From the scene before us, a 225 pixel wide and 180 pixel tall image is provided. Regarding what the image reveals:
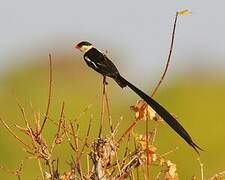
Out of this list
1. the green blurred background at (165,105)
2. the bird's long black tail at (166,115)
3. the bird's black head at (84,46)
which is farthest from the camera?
the green blurred background at (165,105)

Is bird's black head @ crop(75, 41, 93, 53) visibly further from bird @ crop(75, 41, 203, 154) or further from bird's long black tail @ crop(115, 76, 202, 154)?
bird's long black tail @ crop(115, 76, 202, 154)

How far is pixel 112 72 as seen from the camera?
5348 millimetres

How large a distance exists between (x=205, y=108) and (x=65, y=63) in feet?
37.4

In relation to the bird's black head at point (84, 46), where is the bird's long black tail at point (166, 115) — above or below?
below

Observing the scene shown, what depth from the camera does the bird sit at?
4.79 m

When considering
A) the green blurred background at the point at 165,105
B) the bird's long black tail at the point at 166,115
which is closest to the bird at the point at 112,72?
the bird's long black tail at the point at 166,115

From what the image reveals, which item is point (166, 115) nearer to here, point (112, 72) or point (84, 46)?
point (112, 72)

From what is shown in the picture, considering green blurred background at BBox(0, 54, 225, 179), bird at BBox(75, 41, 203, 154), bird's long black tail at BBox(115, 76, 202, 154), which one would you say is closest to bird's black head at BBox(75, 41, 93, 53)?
bird at BBox(75, 41, 203, 154)

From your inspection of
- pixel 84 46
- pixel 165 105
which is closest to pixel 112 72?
pixel 84 46

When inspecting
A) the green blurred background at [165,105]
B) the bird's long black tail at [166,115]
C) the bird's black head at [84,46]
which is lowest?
the green blurred background at [165,105]

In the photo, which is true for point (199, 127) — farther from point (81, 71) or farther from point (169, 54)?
point (169, 54)

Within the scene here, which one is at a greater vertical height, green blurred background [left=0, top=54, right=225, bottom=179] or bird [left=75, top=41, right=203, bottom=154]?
bird [left=75, top=41, right=203, bottom=154]

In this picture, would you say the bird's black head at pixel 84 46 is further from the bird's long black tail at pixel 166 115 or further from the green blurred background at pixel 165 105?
the green blurred background at pixel 165 105

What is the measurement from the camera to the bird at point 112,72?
15.7 ft
